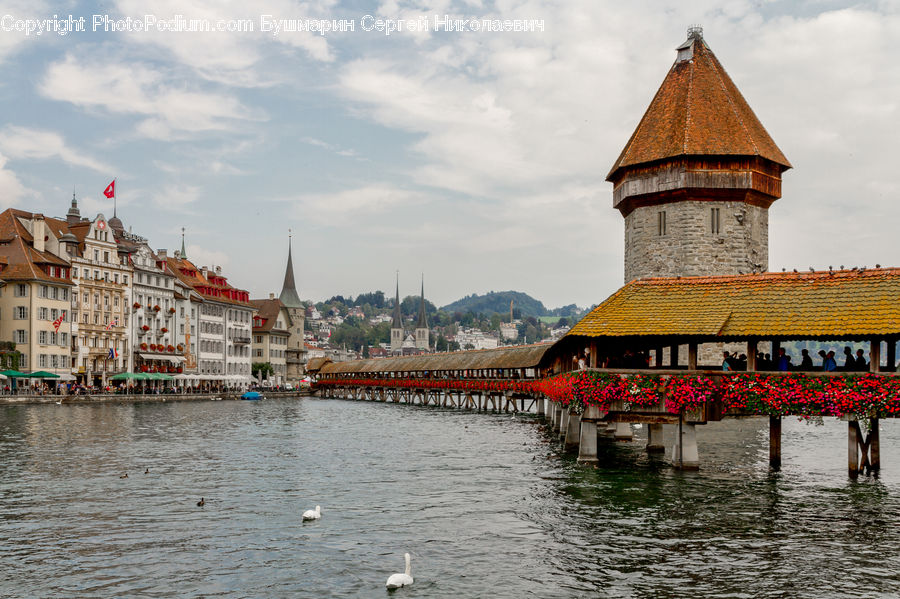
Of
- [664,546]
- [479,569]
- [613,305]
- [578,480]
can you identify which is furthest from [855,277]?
[479,569]

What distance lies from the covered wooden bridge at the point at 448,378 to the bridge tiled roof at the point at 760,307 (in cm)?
2747

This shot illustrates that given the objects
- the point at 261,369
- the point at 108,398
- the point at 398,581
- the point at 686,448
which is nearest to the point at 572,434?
the point at 686,448

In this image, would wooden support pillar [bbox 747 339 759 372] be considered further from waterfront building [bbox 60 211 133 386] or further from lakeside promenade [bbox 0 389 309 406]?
waterfront building [bbox 60 211 133 386]

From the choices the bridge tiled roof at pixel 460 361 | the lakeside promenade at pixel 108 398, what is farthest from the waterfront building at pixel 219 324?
the bridge tiled roof at pixel 460 361

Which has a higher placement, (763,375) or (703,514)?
(763,375)

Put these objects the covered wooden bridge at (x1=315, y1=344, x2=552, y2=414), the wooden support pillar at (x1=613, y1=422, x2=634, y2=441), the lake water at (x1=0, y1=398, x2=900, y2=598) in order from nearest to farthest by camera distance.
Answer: the lake water at (x1=0, y1=398, x2=900, y2=598) → the wooden support pillar at (x1=613, y1=422, x2=634, y2=441) → the covered wooden bridge at (x1=315, y1=344, x2=552, y2=414)

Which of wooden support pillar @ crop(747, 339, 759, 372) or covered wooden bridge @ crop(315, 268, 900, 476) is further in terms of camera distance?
wooden support pillar @ crop(747, 339, 759, 372)

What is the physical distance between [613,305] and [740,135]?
32.5 m

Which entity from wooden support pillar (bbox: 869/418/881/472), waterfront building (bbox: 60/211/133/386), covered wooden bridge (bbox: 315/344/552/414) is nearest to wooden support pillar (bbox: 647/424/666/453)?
wooden support pillar (bbox: 869/418/881/472)

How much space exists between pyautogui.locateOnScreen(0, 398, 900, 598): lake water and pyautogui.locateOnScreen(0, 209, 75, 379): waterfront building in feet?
178

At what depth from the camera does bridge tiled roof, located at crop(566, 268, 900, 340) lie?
23828 millimetres

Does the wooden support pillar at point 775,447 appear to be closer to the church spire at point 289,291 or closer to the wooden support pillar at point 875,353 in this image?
the wooden support pillar at point 875,353

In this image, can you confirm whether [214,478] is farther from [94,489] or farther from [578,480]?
[578,480]

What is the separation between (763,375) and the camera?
81.8ft
